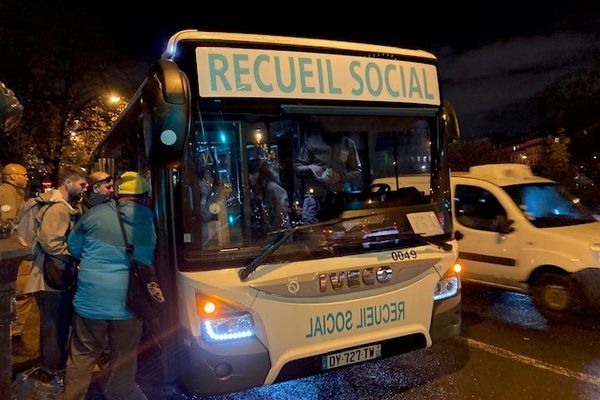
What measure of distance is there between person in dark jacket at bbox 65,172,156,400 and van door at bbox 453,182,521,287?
4541 mm

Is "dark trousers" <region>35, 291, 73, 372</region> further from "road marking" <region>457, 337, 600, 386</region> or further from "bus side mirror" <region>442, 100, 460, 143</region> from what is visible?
"road marking" <region>457, 337, 600, 386</region>

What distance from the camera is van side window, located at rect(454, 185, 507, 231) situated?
648cm

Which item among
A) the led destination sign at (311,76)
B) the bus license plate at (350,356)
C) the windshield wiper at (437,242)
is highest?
the led destination sign at (311,76)

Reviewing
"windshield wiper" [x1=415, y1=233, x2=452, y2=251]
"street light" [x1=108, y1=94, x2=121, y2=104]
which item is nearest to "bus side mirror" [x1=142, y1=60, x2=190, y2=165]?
"windshield wiper" [x1=415, y1=233, x2=452, y2=251]

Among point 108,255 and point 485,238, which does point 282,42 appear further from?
point 485,238

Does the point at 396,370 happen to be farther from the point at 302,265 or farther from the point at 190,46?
the point at 190,46

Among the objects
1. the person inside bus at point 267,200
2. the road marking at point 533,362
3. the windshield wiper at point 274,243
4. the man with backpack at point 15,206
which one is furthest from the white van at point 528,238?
the man with backpack at point 15,206

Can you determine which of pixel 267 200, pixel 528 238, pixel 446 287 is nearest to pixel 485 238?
pixel 528 238

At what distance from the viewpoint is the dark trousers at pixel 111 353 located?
341cm

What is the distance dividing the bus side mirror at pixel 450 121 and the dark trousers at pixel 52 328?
11.3ft

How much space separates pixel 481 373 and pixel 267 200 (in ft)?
8.46

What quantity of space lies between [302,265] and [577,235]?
3.86 m

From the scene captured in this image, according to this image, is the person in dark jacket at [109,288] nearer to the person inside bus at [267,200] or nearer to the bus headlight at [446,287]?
the person inside bus at [267,200]

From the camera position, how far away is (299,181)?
3754mm
